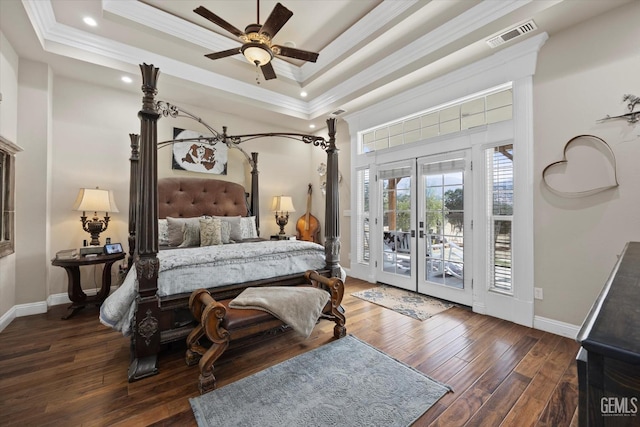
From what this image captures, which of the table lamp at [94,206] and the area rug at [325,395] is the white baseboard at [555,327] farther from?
the table lamp at [94,206]

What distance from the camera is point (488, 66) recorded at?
3.13 meters

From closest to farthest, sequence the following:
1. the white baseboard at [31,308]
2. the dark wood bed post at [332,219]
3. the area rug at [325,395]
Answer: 1. the area rug at [325,395]
2. the white baseboard at [31,308]
3. the dark wood bed post at [332,219]

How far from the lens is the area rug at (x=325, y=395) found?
5.17 ft

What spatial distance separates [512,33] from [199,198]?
4.56m

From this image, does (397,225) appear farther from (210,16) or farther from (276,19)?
(210,16)

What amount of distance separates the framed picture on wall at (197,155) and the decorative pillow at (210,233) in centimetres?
145

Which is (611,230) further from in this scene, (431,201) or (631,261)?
(431,201)

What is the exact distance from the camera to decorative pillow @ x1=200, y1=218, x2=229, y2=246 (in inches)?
130

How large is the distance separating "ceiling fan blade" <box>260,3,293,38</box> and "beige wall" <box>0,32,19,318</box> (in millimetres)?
2703

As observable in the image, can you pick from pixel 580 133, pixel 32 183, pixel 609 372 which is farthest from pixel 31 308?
pixel 580 133

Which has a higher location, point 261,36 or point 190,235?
point 261,36

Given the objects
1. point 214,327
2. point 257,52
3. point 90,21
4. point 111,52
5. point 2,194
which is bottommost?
point 214,327

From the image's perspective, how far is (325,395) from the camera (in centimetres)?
178

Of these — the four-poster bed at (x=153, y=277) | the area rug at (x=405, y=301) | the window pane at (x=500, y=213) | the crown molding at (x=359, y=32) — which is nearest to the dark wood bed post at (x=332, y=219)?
the four-poster bed at (x=153, y=277)
